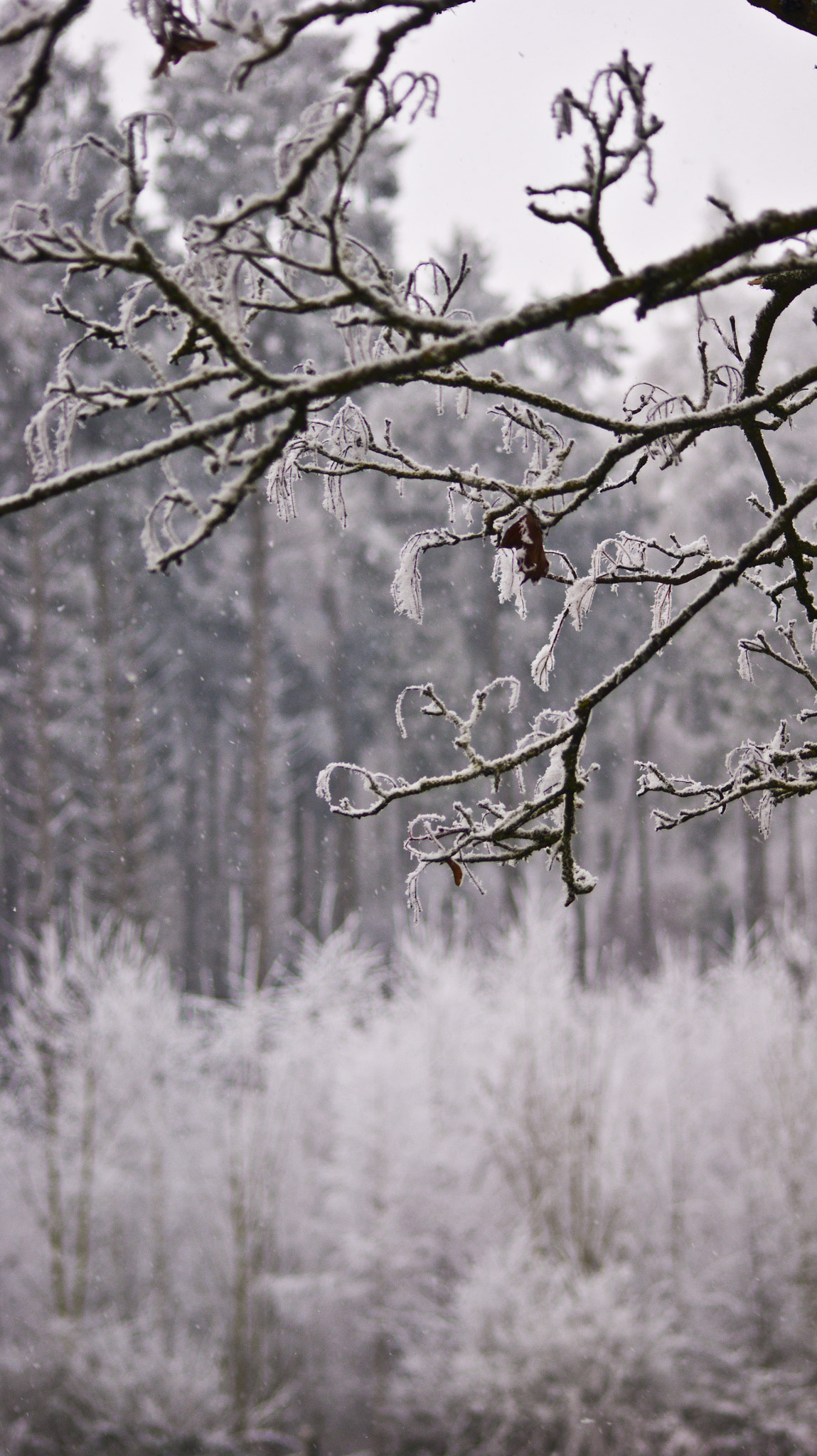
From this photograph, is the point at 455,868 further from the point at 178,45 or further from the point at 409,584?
the point at 178,45

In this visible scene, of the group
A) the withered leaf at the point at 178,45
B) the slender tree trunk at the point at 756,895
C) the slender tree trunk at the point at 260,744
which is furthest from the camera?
the slender tree trunk at the point at 756,895

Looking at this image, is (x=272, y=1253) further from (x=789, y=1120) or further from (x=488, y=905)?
(x=488, y=905)

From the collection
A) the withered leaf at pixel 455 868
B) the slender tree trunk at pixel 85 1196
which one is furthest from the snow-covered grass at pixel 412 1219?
the withered leaf at pixel 455 868

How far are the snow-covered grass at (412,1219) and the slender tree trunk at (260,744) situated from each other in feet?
11.8

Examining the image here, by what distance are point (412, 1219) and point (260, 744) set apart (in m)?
7.05

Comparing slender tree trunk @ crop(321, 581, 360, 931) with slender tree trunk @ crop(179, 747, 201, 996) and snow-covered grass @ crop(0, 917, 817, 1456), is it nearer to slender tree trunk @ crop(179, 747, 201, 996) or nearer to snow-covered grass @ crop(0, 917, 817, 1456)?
slender tree trunk @ crop(179, 747, 201, 996)

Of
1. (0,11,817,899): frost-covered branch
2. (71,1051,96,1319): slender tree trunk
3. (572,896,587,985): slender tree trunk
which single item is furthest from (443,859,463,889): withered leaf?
(572,896,587,985): slender tree trunk

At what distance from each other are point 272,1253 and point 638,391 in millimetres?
9536

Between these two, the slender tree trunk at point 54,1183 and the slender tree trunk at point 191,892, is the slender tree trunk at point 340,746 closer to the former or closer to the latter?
the slender tree trunk at point 191,892

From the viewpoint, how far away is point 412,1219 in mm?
9539

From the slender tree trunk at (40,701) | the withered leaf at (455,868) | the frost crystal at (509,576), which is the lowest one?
the withered leaf at (455,868)

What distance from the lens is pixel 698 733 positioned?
1727 cm

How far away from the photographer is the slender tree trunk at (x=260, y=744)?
1417 centimetres

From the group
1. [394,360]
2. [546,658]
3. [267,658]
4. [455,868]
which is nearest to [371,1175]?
[455,868]
